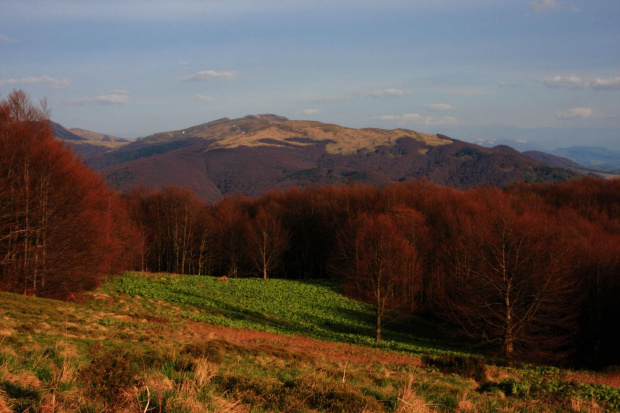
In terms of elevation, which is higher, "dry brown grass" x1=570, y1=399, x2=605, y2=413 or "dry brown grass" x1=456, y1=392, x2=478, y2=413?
"dry brown grass" x1=456, y1=392, x2=478, y2=413

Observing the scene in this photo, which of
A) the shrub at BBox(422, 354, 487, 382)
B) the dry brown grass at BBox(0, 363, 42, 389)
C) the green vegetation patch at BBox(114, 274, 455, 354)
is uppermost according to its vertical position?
the dry brown grass at BBox(0, 363, 42, 389)

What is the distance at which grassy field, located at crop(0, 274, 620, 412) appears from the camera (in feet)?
21.6

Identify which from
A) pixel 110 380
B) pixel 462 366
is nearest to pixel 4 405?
pixel 110 380

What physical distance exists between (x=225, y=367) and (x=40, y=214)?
23.9 m

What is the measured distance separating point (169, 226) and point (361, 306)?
39.2 metres

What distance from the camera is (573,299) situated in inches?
1335

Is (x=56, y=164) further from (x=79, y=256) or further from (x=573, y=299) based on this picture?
(x=573, y=299)

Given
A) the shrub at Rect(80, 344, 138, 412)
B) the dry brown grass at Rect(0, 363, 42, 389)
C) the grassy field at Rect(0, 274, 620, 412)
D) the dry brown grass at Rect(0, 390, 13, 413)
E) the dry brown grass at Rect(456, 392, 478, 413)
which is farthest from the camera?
the dry brown grass at Rect(456, 392, 478, 413)

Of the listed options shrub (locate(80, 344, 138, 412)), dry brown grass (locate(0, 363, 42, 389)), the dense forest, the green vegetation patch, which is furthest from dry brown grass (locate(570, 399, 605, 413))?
the green vegetation patch

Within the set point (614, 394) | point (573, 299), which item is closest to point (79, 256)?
point (614, 394)

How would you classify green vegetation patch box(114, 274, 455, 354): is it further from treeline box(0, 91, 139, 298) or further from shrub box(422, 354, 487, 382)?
shrub box(422, 354, 487, 382)

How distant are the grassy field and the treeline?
9.06 feet

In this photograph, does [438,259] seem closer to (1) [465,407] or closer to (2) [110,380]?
(1) [465,407]

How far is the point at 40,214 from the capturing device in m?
28.0
